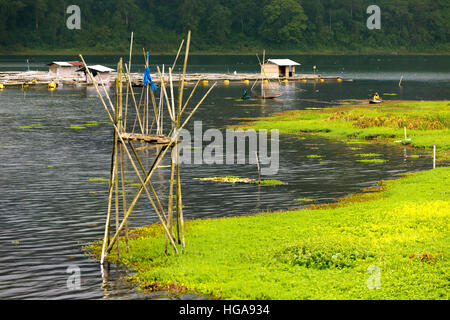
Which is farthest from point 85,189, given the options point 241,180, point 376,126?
point 376,126

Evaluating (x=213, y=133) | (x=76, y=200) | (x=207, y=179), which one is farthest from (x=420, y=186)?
(x=213, y=133)

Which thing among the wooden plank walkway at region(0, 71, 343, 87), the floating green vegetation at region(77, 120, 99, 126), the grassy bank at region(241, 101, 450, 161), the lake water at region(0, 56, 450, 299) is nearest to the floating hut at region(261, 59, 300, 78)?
the wooden plank walkway at region(0, 71, 343, 87)

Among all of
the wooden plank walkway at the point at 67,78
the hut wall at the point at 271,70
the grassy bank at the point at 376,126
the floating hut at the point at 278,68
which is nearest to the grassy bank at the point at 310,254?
the grassy bank at the point at 376,126

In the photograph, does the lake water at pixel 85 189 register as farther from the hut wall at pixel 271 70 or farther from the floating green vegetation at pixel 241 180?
the hut wall at pixel 271 70

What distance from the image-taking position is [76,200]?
42750mm

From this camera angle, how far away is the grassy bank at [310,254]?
2381 cm

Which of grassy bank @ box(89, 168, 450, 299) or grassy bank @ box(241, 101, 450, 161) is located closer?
grassy bank @ box(89, 168, 450, 299)

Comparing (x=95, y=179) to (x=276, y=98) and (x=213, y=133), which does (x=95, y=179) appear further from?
(x=276, y=98)

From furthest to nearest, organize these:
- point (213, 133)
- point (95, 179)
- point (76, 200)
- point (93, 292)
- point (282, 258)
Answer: point (213, 133) → point (95, 179) → point (76, 200) → point (282, 258) → point (93, 292)

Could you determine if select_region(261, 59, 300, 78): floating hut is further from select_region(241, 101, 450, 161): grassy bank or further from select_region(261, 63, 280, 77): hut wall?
select_region(241, 101, 450, 161): grassy bank

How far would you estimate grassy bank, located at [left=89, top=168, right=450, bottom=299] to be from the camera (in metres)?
23.8

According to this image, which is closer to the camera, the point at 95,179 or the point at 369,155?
the point at 95,179

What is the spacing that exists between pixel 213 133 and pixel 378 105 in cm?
3597
